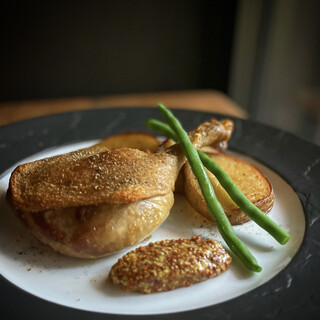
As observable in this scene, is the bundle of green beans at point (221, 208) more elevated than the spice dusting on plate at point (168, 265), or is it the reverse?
the bundle of green beans at point (221, 208)

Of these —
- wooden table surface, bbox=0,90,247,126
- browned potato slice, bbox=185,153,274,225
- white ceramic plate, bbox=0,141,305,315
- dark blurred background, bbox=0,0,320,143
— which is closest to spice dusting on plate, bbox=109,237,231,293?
white ceramic plate, bbox=0,141,305,315

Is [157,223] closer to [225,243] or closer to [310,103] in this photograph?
[225,243]

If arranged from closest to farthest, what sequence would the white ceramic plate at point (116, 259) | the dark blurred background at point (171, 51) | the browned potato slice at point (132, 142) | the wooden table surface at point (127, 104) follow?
the white ceramic plate at point (116, 259) < the browned potato slice at point (132, 142) < the wooden table surface at point (127, 104) < the dark blurred background at point (171, 51)

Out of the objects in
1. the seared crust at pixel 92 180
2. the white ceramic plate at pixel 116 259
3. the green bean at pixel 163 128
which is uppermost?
the seared crust at pixel 92 180

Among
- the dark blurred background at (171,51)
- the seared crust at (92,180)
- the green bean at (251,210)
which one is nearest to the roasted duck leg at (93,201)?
the seared crust at (92,180)

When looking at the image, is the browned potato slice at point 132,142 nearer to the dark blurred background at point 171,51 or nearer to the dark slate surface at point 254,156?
the dark slate surface at point 254,156

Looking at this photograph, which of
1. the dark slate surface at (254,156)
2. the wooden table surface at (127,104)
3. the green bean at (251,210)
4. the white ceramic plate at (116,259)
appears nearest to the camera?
the dark slate surface at (254,156)

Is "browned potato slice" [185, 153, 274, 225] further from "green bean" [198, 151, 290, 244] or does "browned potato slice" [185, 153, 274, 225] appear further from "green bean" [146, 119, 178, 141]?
"green bean" [146, 119, 178, 141]

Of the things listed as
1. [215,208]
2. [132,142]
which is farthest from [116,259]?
[132,142]

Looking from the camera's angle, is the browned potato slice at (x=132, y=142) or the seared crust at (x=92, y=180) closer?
the seared crust at (x=92, y=180)

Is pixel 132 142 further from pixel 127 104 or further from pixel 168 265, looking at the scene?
pixel 127 104
